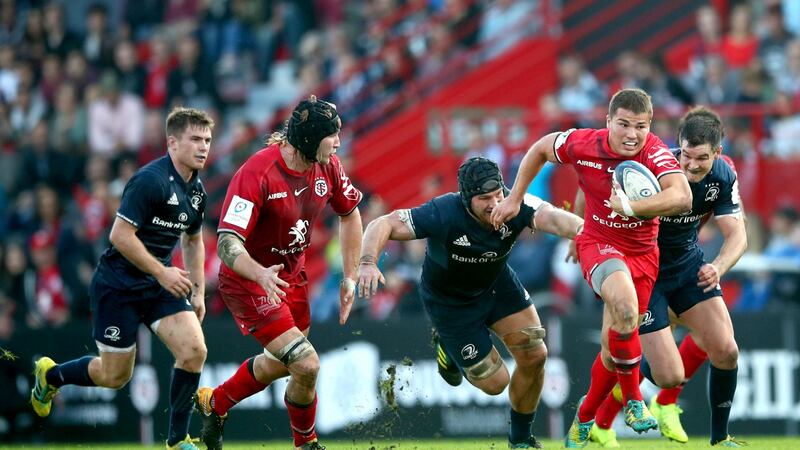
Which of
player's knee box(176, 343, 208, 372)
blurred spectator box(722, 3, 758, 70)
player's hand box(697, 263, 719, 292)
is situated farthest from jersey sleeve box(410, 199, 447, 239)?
blurred spectator box(722, 3, 758, 70)

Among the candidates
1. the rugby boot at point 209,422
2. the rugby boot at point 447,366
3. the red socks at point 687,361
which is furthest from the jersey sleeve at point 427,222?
the red socks at point 687,361

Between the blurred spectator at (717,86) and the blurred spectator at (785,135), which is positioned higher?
the blurred spectator at (717,86)

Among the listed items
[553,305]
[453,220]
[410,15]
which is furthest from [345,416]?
[410,15]

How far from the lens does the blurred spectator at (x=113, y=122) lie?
2033 centimetres

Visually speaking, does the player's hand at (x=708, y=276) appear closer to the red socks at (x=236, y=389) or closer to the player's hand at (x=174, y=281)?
the red socks at (x=236, y=389)

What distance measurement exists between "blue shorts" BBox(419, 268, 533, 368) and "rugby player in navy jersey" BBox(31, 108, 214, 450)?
201 cm

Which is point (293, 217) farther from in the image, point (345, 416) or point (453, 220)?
point (345, 416)

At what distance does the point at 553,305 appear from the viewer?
640 inches

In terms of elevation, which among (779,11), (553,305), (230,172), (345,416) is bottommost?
(345,416)

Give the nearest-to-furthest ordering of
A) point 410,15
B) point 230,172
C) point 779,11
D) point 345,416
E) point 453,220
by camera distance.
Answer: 1. point 453,220
2. point 345,416
3. point 779,11
4. point 230,172
5. point 410,15

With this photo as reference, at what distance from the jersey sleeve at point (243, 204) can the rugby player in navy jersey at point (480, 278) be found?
89 centimetres

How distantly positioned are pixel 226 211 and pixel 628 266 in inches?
121

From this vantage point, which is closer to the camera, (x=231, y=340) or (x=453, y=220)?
(x=453, y=220)

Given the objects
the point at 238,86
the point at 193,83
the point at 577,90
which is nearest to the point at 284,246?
the point at 577,90
